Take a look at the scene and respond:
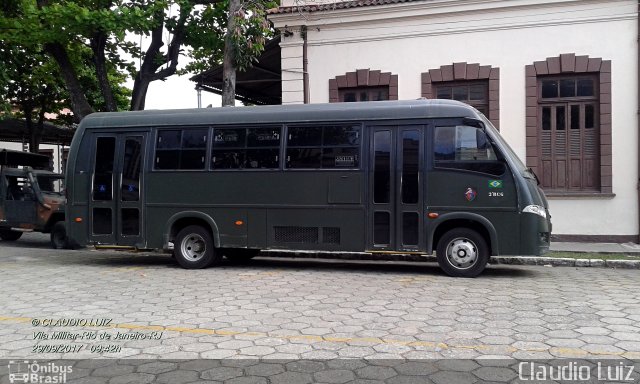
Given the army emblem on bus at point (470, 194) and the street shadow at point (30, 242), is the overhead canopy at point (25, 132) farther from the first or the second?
the army emblem on bus at point (470, 194)

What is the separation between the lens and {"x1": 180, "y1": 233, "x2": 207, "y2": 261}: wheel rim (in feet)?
33.0

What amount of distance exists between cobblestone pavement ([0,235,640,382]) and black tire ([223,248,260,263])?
3.20 ft

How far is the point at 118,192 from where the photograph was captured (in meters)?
10.3

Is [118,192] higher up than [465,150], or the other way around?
[465,150]

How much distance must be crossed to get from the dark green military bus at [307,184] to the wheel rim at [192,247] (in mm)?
20

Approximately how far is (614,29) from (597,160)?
2.99 m

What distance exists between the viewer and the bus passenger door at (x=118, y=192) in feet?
33.5

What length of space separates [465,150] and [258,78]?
34.6 feet

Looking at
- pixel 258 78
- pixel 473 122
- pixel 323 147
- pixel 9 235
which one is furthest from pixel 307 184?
pixel 9 235

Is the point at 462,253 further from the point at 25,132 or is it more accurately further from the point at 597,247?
the point at 25,132

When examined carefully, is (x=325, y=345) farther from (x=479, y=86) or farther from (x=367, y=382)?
(x=479, y=86)

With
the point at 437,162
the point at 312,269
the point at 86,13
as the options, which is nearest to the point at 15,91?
the point at 86,13

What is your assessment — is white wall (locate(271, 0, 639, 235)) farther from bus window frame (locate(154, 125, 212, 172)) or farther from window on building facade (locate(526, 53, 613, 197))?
bus window frame (locate(154, 125, 212, 172))

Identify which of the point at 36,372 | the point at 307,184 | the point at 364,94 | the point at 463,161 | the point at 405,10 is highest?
the point at 405,10
